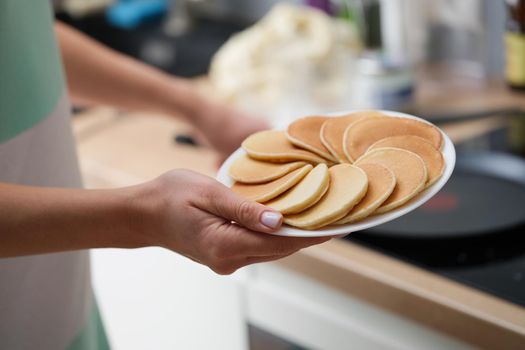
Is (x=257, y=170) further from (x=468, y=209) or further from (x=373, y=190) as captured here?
(x=468, y=209)

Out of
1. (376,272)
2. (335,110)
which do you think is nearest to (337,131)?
(376,272)

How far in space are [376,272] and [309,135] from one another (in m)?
0.26

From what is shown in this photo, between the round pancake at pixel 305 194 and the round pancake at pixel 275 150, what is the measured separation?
5cm

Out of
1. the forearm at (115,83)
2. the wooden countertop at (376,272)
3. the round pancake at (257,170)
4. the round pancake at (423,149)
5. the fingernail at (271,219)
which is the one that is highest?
the fingernail at (271,219)

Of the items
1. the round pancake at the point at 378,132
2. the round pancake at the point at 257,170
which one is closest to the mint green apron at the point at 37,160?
the round pancake at the point at 257,170

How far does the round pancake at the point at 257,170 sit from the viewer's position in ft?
2.50

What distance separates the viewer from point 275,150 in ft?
2.62

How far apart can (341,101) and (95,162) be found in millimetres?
498

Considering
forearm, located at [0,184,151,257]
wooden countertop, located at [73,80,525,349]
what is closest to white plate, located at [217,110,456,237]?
forearm, located at [0,184,151,257]

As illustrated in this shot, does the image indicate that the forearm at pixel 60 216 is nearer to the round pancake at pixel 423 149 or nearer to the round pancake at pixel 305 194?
the round pancake at pixel 305 194

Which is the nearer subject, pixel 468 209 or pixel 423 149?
pixel 423 149

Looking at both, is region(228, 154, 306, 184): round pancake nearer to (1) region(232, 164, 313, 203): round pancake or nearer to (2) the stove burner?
(1) region(232, 164, 313, 203): round pancake

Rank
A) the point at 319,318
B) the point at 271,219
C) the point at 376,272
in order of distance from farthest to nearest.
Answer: the point at 319,318 → the point at 376,272 → the point at 271,219

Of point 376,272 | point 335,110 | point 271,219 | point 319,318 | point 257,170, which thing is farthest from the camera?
point 335,110
